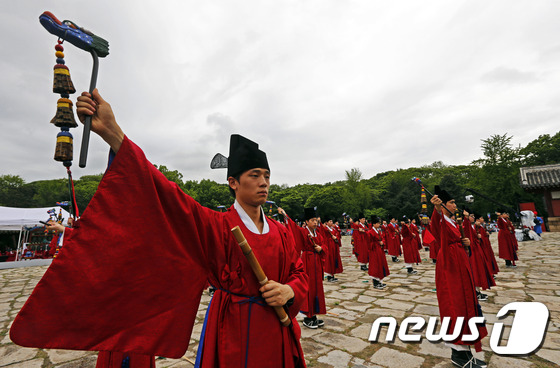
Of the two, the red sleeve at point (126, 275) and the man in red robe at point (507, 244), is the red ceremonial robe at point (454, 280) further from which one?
the man in red robe at point (507, 244)

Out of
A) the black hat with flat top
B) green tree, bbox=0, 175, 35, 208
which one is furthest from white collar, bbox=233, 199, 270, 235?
green tree, bbox=0, 175, 35, 208

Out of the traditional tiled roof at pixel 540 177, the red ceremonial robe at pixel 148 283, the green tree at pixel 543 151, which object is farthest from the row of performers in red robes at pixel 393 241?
the green tree at pixel 543 151

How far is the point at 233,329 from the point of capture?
5.74 feet

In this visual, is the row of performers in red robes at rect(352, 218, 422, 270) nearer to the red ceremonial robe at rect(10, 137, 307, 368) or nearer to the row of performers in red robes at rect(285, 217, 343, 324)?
the row of performers in red robes at rect(285, 217, 343, 324)

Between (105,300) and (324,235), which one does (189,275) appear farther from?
(324,235)

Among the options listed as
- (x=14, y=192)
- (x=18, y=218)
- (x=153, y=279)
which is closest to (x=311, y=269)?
(x=153, y=279)

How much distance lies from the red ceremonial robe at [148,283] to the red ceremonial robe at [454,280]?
3.16m

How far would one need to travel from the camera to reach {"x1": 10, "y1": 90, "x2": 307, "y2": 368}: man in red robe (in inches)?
47.5

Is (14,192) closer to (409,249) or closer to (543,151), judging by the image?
(409,249)

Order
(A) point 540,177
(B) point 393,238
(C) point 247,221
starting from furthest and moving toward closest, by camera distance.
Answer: (A) point 540,177 → (B) point 393,238 → (C) point 247,221

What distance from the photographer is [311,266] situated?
6383 mm

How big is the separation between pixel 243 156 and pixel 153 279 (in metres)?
1.12

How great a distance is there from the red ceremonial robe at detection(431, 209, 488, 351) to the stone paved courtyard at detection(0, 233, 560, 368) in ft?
2.05

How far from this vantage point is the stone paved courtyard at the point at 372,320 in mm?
3865
